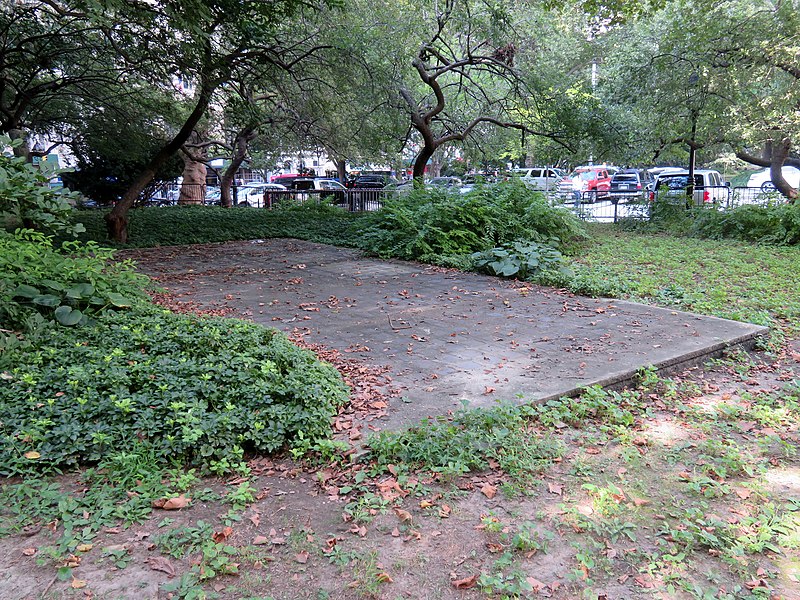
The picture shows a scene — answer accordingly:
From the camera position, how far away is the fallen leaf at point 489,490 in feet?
11.1

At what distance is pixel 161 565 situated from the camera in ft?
8.75

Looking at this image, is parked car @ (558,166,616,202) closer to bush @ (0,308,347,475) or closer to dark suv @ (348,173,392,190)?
dark suv @ (348,173,392,190)

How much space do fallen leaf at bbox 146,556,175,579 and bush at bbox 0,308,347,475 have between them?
2.42ft

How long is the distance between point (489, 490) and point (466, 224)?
839cm

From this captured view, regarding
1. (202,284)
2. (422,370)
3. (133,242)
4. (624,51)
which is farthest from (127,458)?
(624,51)

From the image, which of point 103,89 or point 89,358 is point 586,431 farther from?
point 103,89

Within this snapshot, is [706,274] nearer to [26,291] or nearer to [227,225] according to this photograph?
[26,291]

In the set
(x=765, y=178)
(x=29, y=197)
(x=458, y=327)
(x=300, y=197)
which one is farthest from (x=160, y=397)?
(x=765, y=178)

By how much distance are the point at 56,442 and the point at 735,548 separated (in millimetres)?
3390

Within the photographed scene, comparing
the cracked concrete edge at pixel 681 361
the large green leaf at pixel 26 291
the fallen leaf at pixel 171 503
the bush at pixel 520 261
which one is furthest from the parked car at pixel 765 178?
the fallen leaf at pixel 171 503

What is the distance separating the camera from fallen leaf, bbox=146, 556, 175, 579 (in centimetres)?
263

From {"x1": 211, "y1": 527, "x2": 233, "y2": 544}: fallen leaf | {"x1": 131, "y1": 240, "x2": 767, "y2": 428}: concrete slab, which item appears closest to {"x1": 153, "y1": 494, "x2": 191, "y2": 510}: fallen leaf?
{"x1": 211, "y1": 527, "x2": 233, "y2": 544}: fallen leaf

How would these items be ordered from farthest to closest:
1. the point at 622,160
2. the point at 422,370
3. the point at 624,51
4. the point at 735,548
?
the point at 624,51 → the point at 622,160 → the point at 422,370 → the point at 735,548

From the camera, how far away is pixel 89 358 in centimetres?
436
